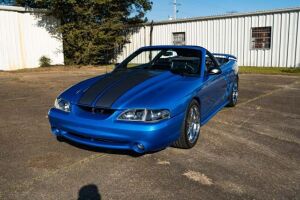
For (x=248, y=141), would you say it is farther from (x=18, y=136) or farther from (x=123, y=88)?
(x=18, y=136)

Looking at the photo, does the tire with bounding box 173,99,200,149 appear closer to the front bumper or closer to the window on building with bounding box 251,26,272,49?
the front bumper

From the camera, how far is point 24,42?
1814 centimetres

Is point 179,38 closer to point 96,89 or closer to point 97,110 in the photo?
point 96,89

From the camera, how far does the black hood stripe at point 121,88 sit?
4.00 metres

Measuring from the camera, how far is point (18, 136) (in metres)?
5.17

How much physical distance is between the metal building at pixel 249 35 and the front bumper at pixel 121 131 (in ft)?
46.8

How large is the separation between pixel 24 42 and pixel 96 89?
15.4 meters

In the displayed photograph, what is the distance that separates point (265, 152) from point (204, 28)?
1591 cm

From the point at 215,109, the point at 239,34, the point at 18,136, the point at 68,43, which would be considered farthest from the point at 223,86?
the point at 68,43

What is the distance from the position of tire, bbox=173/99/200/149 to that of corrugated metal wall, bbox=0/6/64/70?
49.8 feet

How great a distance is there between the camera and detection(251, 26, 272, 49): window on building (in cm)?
1717

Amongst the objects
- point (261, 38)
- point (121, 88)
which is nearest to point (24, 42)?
point (261, 38)

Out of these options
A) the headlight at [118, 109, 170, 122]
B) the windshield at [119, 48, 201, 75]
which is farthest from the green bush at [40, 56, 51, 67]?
the headlight at [118, 109, 170, 122]

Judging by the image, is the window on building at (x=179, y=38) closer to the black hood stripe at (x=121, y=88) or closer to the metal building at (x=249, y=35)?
the metal building at (x=249, y=35)
